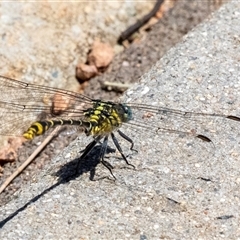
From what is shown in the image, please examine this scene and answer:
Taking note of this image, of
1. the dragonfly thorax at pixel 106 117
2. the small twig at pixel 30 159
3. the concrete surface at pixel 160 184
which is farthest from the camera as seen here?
the small twig at pixel 30 159

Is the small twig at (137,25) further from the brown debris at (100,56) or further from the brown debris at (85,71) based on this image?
the brown debris at (85,71)

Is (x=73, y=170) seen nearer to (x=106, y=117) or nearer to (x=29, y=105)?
(x=106, y=117)

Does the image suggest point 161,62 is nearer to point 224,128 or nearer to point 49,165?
point 224,128

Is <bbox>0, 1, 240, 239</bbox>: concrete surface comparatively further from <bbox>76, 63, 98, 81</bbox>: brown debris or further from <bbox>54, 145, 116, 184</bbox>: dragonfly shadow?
<bbox>76, 63, 98, 81</bbox>: brown debris

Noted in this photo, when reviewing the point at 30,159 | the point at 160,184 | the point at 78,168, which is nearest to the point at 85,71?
the point at 30,159

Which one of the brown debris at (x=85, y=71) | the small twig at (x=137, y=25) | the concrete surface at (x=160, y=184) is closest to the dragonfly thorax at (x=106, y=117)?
the concrete surface at (x=160, y=184)

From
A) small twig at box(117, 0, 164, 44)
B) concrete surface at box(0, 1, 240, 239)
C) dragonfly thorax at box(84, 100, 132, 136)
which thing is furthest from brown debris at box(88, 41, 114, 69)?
dragonfly thorax at box(84, 100, 132, 136)
